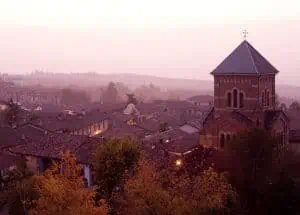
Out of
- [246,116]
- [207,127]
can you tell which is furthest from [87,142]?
[246,116]

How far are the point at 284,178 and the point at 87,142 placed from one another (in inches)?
768

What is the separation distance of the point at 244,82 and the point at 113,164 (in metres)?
14.2

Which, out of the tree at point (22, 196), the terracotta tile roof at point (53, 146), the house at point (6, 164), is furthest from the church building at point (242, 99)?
the house at point (6, 164)

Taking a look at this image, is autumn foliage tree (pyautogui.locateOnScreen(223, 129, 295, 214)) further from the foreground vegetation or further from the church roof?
the church roof

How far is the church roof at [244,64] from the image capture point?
4112 centimetres

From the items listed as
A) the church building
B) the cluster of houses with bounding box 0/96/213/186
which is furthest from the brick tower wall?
the cluster of houses with bounding box 0/96/213/186

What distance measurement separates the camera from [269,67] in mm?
42219

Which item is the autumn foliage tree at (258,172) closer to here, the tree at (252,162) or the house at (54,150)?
the tree at (252,162)

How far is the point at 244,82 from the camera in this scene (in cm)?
4125

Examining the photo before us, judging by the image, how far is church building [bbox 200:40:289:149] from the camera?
133ft

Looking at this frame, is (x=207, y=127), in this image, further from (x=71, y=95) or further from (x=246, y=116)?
(x=71, y=95)

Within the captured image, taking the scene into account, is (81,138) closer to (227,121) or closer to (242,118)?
(227,121)

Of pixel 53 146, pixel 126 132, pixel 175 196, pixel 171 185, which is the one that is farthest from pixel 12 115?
pixel 175 196

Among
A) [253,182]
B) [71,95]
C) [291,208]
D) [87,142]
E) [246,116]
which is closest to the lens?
[291,208]
